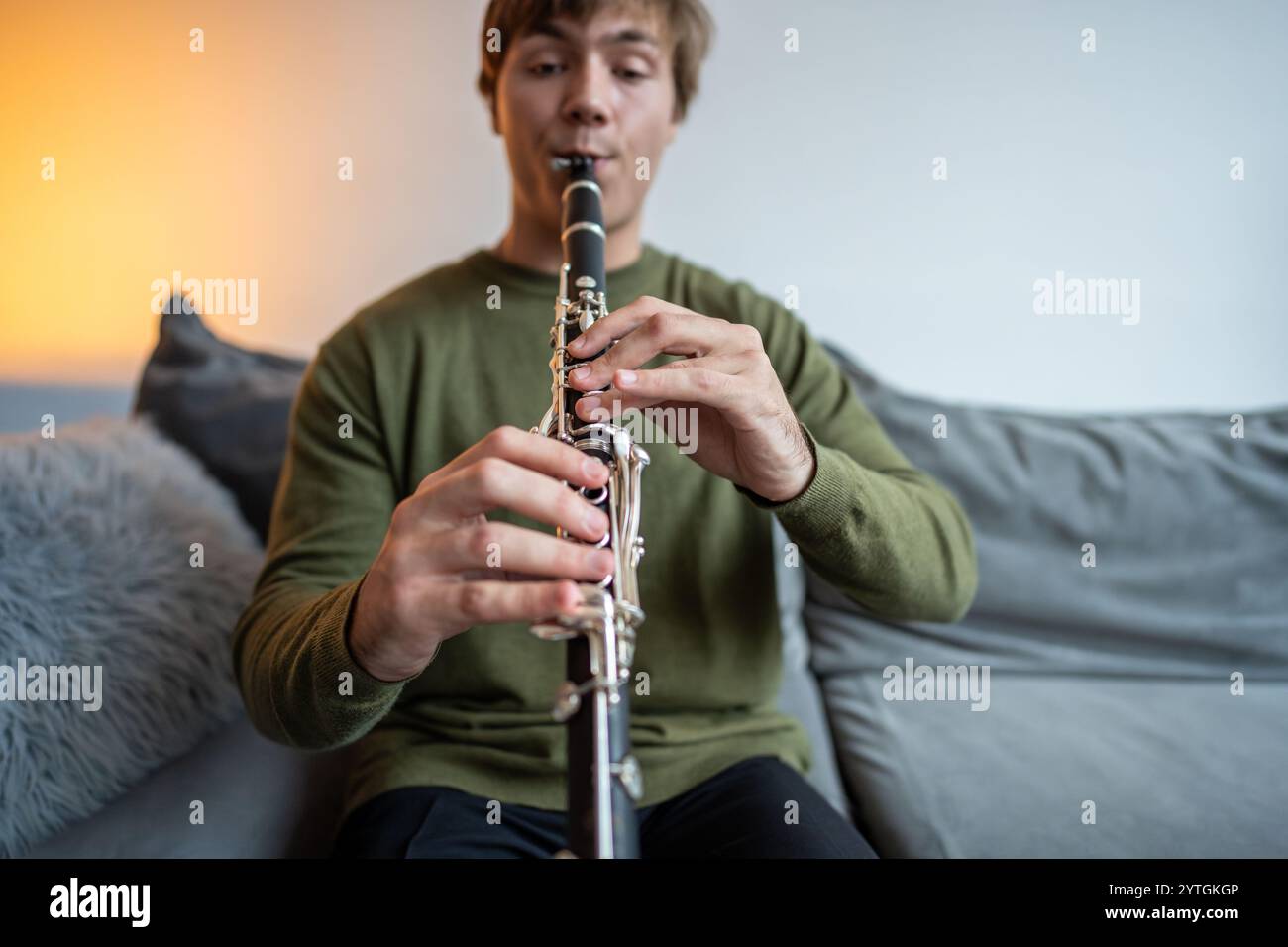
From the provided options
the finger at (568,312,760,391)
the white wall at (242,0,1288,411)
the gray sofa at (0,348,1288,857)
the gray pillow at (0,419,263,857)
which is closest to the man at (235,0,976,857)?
the finger at (568,312,760,391)

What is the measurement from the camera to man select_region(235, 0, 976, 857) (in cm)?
74

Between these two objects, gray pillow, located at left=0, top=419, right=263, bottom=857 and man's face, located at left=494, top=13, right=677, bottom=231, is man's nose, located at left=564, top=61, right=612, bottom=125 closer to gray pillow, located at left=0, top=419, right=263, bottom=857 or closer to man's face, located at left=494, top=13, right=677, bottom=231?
man's face, located at left=494, top=13, right=677, bottom=231

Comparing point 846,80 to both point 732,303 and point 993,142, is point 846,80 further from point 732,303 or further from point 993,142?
point 732,303

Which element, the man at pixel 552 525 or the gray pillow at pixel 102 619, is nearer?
the man at pixel 552 525

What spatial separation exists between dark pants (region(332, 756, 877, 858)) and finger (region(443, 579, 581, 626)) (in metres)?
0.32

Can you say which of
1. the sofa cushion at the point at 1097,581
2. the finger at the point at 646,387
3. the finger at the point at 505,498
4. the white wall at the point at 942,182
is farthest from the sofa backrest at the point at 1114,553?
the finger at the point at 505,498

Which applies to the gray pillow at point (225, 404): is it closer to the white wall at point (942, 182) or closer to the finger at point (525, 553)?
the white wall at point (942, 182)

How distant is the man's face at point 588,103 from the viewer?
1.00 meters

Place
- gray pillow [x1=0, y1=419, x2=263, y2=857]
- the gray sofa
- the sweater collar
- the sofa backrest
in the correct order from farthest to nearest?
the sofa backrest, the gray sofa, the sweater collar, gray pillow [x1=0, y1=419, x2=263, y2=857]

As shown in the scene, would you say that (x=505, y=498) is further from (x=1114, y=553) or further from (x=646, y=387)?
(x=1114, y=553)

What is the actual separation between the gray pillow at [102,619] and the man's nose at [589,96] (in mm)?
696

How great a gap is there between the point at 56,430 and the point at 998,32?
66.1 inches

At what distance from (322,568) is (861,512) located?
0.55 meters
